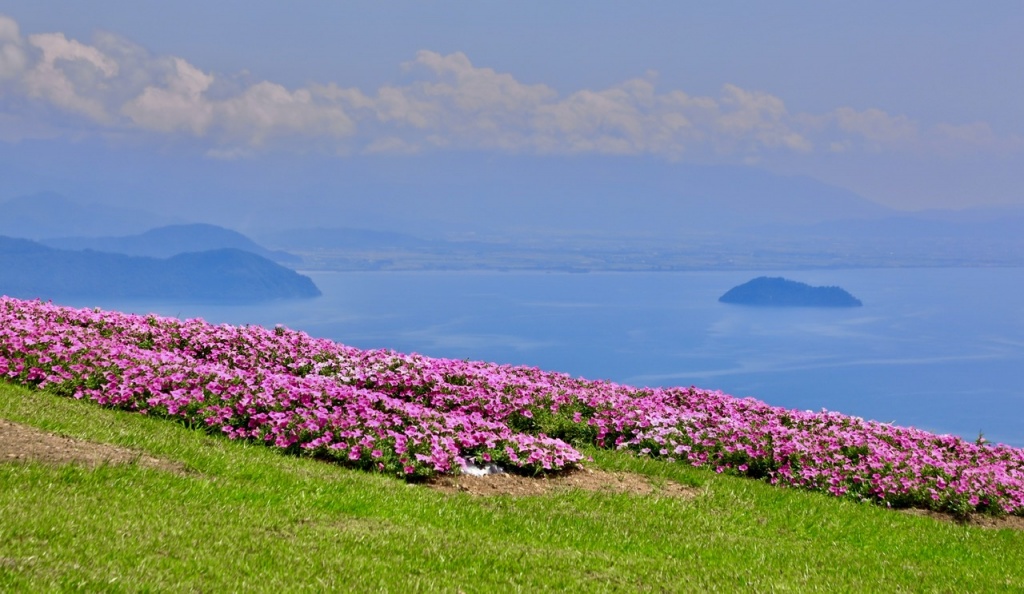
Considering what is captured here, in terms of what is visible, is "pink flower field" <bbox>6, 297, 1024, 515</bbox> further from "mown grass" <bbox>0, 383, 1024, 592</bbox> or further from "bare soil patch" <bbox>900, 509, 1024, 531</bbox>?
"mown grass" <bbox>0, 383, 1024, 592</bbox>

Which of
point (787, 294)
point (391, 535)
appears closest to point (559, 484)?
point (391, 535)

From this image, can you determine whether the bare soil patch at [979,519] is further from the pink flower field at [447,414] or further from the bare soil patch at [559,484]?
the bare soil patch at [559,484]

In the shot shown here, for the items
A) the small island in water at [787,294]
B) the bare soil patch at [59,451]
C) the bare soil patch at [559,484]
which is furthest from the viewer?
the small island in water at [787,294]

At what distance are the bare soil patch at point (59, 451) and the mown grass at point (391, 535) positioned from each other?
29 cm

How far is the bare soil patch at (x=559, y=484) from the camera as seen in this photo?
39.1 feet

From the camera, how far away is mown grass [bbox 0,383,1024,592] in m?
7.32

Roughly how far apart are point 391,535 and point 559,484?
164 inches

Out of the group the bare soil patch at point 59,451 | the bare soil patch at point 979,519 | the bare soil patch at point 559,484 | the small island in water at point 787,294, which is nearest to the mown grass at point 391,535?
the bare soil patch at point 59,451

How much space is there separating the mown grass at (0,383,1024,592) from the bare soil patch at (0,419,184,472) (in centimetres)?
29

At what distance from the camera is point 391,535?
8.71 meters

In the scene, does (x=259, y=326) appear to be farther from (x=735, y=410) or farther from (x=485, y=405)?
(x=735, y=410)

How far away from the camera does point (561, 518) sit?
1047cm

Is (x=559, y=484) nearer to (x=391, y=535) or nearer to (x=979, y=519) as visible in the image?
(x=391, y=535)

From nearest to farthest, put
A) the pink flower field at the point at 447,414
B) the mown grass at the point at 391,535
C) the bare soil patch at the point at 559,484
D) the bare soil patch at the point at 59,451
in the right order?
the mown grass at the point at 391,535 → the bare soil patch at the point at 59,451 → the bare soil patch at the point at 559,484 → the pink flower field at the point at 447,414
